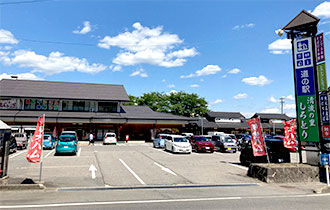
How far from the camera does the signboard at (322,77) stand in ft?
39.1

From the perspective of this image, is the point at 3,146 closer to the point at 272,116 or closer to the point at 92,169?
the point at 92,169

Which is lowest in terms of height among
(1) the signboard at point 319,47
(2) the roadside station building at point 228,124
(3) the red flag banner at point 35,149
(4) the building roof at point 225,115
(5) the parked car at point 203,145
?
(5) the parked car at point 203,145

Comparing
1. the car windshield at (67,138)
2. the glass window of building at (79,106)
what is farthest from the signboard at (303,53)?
the glass window of building at (79,106)

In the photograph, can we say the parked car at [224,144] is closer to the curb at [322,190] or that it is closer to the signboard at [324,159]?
the signboard at [324,159]

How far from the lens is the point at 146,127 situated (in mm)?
39375

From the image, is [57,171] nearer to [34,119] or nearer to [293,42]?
[293,42]

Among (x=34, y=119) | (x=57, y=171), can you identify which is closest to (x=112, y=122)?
(x=34, y=119)

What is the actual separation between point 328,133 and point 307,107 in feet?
7.10

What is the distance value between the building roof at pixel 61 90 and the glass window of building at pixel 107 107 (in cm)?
108

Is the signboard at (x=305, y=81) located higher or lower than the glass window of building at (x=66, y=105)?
lower

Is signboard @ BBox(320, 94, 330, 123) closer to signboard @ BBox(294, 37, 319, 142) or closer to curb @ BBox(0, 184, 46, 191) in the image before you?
signboard @ BBox(294, 37, 319, 142)

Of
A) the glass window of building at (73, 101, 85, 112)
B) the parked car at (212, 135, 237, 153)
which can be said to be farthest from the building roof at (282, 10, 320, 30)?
the glass window of building at (73, 101, 85, 112)

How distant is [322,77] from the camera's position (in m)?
12.0

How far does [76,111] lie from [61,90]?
4.76 m
